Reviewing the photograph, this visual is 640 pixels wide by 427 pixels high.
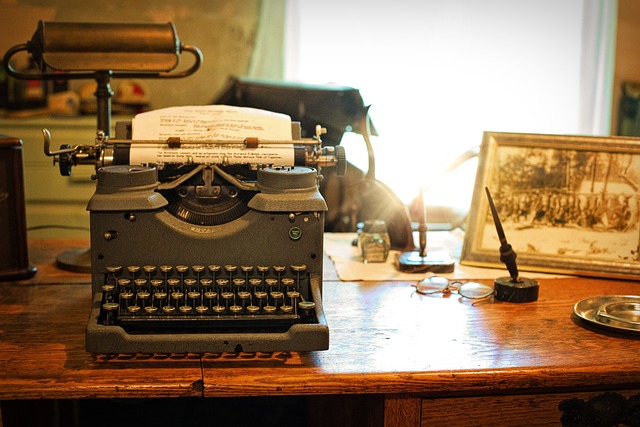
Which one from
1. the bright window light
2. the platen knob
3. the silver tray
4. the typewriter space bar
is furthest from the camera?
the bright window light

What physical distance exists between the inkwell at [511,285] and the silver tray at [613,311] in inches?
4.3

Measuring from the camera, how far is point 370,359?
123 centimetres

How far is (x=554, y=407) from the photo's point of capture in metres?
1.28

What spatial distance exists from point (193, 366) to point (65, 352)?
0.74 feet

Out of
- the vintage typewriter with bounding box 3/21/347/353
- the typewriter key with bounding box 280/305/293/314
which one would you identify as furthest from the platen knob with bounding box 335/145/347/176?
the typewriter key with bounding box 280/305/293/314

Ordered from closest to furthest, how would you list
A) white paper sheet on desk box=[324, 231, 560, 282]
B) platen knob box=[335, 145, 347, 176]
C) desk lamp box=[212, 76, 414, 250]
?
platen knob box=[335, 145, 347, 176] < white paper sheet on desk box=[324, 231, 560, 282] < desk lamp box=[212, 76, 414, 250]

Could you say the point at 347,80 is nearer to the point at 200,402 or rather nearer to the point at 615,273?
the point at 200,402

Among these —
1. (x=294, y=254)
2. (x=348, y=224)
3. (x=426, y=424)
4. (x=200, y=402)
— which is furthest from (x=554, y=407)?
(x=200, y=402)

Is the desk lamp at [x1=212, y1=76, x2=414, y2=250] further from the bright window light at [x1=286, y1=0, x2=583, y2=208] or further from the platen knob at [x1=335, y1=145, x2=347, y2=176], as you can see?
the bright window light at [x1=286, y1=0, x2=583, y2=208]

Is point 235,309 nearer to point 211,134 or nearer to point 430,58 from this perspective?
point 211,134

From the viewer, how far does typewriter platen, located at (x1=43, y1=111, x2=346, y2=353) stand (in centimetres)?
127

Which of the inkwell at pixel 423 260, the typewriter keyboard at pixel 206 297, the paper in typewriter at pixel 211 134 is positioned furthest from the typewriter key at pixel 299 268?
the inkwell at pixel 423 260

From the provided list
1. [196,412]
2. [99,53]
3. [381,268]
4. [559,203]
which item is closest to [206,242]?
[381,268]

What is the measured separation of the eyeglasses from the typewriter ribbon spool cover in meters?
0.35
